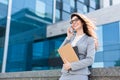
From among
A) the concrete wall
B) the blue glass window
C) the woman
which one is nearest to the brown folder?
the woman

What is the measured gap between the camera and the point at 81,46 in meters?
2.85

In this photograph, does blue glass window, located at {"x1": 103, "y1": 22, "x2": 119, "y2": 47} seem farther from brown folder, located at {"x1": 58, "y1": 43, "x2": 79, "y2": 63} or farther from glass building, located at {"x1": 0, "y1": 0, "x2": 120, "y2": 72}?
brown folder, located at {"x1": 58, "y1": 43, "x2": 79, "y2": 63}

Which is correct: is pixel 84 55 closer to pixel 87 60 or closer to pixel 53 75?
pixel 87 60

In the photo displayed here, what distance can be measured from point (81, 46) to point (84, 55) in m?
0.10

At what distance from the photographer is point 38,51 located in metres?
20.7

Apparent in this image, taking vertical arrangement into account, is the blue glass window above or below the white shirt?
above

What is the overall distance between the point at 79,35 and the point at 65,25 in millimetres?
16491

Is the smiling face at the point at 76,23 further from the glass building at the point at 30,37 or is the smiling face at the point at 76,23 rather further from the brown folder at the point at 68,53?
the glass building at the point at 30,37

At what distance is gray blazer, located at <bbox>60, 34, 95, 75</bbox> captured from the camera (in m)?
2.74

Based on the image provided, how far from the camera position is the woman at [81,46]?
2.74m

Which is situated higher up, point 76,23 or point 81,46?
point 76,23

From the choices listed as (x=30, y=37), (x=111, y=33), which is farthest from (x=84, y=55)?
(x=30, y=37)

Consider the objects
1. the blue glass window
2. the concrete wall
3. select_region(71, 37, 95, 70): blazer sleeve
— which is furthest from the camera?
the blue glass window

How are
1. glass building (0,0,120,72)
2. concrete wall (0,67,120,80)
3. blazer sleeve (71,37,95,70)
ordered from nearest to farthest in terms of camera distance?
blazer sleeve (71,37,95,70) → concrete wall (0,67,120,80) → glass building (0,0,120,72)
